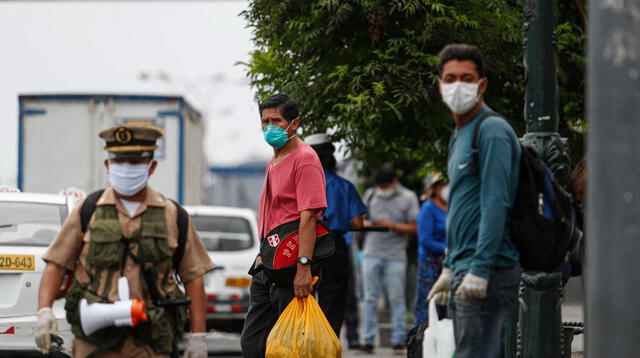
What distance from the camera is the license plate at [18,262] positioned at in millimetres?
9188

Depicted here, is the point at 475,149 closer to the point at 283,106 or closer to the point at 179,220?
the point at 179,220

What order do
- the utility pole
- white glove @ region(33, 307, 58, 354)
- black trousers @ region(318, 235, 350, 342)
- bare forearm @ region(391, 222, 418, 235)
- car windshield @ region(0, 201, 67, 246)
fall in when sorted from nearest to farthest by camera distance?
1. white glove @ region(33, 307, 58, 354)
2. the utility pole
3. black trousers @ region(318, 235, 350, 342)
4. car windshield @ region(0, 201, 67, 246)
5. bare forearm @ region(391, 222, 418, 235)

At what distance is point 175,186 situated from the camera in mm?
15758

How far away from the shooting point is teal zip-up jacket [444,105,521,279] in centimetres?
486

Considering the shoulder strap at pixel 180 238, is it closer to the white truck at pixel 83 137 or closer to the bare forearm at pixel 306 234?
the bare forearm at pixel 306 234

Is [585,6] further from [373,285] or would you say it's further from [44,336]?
[44,336]

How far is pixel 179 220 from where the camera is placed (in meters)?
4.98

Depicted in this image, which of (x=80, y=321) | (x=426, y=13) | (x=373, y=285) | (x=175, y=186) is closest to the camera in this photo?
(x=80, y=321)

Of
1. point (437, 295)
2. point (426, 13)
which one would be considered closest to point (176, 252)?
point (437, 295)

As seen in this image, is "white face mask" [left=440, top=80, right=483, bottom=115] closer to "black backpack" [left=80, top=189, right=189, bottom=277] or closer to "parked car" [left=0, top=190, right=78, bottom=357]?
"black backpack" [left=80, top=189, right=189, bottom=277]

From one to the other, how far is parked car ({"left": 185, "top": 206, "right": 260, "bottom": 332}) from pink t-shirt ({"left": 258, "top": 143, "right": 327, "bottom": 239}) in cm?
568

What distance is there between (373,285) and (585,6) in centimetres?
429

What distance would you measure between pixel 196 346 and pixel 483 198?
53.3 inches

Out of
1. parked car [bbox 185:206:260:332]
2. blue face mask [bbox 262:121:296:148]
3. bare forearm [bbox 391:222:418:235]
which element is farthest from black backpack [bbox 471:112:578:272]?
parked car [bbox 185:206:260:332]
